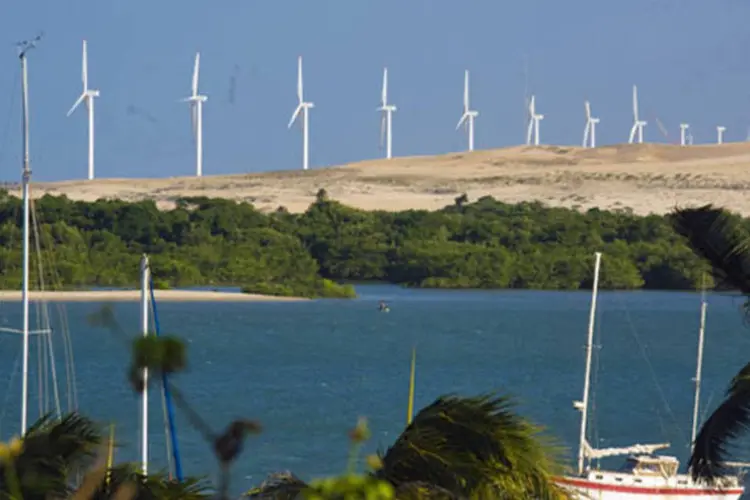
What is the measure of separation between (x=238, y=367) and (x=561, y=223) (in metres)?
48.0

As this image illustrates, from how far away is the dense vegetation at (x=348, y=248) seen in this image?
333 feet

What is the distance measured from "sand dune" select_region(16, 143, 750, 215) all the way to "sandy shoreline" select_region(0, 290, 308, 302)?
2287cm

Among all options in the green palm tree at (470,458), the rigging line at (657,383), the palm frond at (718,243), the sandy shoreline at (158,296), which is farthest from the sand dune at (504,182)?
the green palm tree at (470,458)

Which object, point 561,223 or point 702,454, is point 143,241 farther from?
point 702,454

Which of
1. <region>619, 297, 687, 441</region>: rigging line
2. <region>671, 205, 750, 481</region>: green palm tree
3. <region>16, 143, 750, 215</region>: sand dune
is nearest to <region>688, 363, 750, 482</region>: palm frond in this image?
<region>671, 205, 750, 481</region>: green palm tree

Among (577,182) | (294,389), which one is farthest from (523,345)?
(577,182)

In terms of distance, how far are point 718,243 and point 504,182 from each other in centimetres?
13146

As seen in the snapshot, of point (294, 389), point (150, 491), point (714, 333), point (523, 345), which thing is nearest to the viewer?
point (150, 491)

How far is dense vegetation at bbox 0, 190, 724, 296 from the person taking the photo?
102 m

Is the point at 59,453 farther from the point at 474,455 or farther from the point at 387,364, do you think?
the point at 387,364

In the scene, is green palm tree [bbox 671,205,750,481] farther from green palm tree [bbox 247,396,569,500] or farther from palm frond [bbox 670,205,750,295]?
green palm tree [bbox 247,396,569,500]

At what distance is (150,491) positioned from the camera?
348 inches

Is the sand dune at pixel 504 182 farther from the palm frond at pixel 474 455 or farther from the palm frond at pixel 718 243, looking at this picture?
the palm frond at pixel 474 455

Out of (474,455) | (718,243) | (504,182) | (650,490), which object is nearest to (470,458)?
(474,455)
